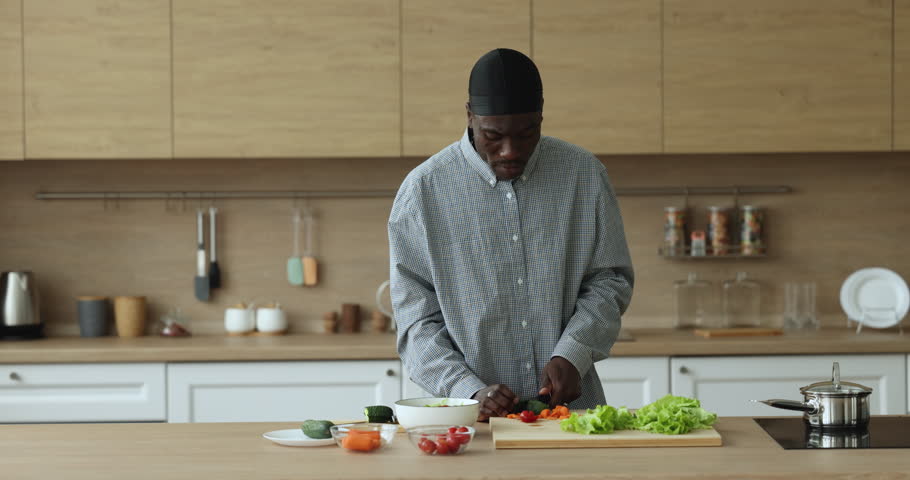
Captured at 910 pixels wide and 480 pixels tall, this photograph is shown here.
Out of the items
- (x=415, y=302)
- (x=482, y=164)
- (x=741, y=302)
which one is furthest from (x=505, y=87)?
(x=741, y=302)

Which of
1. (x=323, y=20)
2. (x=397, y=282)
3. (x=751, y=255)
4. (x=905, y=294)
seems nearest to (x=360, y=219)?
(x=323, y=20)

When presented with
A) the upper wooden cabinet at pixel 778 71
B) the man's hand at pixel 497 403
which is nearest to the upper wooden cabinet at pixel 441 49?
the upper wooden cabinet at pixel 778 71

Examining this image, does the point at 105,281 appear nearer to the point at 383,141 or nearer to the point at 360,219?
the point at 360,219

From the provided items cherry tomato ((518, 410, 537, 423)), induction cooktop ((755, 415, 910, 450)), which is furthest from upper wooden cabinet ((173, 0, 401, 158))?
induction cooktop ((755, 415, 910, 450))

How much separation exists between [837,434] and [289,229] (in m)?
2.50

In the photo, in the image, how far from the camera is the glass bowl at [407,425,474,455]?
63.6 inches

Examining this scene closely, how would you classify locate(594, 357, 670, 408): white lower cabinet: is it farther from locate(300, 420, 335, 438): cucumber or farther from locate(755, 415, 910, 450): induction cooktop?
locate(300, 420, 335, 438): cucumber

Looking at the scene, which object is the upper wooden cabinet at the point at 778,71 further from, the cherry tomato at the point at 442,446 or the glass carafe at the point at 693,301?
the cherry tomato at the point at 442,446

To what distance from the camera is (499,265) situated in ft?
7.02

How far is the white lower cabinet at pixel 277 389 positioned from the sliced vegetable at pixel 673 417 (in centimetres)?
161

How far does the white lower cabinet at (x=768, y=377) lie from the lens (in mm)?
3287

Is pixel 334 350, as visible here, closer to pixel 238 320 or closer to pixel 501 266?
pixel 238 320

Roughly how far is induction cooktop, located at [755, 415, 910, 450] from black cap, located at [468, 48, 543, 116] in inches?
29.7

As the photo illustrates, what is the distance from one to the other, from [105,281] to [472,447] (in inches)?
102
